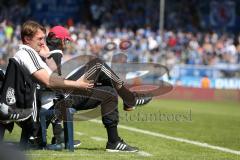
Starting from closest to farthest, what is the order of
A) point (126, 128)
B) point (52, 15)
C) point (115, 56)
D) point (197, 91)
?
point (126, 128) → point (115, 56) → point (197, 91) → point (52, 15)

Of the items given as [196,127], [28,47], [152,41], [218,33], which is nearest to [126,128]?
[196,127]

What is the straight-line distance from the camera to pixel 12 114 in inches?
309

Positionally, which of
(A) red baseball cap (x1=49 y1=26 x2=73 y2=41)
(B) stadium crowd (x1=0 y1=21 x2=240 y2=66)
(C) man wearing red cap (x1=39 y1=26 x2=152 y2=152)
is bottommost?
(B) stadium crowd (x1=0 y1=21 x2=240 y2=66)

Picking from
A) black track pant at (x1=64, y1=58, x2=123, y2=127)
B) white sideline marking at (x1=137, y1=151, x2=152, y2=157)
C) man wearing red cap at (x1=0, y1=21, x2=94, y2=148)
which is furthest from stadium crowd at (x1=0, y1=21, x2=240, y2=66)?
man wearing red cap at (x1=0, y1=21, x2=94, y2=148)

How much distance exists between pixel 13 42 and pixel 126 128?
14.8 meters

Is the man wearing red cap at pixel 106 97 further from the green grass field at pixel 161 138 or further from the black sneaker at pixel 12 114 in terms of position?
the black sneaker at pixel 12 114

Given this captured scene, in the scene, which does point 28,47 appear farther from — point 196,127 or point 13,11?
point 13,11

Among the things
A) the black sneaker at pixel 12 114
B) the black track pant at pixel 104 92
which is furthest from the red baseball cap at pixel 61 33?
the black sneaker at pixel 12 114

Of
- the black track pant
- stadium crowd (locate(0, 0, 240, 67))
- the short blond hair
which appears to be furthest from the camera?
stadium crowd (locate(0, 0, 240, 67))

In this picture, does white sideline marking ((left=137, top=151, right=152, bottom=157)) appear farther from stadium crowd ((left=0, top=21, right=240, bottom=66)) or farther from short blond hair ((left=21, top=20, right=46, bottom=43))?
stadium crowd ((left=0, top=21, right=240, bottom=66))

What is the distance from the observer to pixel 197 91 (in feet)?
90.7

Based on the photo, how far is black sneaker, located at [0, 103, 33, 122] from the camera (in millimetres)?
7812

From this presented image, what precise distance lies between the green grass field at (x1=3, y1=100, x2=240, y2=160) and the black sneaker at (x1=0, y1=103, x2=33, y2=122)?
0.51 metres

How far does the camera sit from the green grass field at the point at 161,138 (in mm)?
8625
